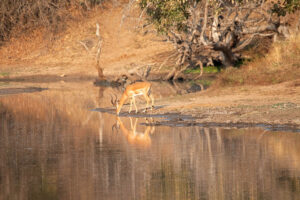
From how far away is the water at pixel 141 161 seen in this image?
9.26 metres

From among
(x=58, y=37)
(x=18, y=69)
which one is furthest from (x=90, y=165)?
(x=58, y=37)

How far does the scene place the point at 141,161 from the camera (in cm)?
1163

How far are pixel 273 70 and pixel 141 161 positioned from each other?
12.8 metres

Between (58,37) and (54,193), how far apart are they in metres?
38.2

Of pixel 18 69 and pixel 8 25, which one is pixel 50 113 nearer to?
pixel 18 69

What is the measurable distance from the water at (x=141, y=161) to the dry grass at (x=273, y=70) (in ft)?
20.2

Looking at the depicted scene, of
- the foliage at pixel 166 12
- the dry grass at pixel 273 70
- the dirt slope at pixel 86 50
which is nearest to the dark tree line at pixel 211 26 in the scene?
the foliage at pixel 166 12

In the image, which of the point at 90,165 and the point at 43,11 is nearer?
the point at 90,165

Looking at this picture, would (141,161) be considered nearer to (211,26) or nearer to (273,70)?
(273,70)

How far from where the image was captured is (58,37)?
4650 centimetres

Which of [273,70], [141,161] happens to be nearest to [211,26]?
[273,70]

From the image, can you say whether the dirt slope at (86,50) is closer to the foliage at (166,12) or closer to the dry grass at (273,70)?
the foliage at (166,12)

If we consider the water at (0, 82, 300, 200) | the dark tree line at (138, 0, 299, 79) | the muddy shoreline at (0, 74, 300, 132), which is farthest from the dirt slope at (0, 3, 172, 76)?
the water at (0, 82, 300, 200)

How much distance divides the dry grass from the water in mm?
6152
